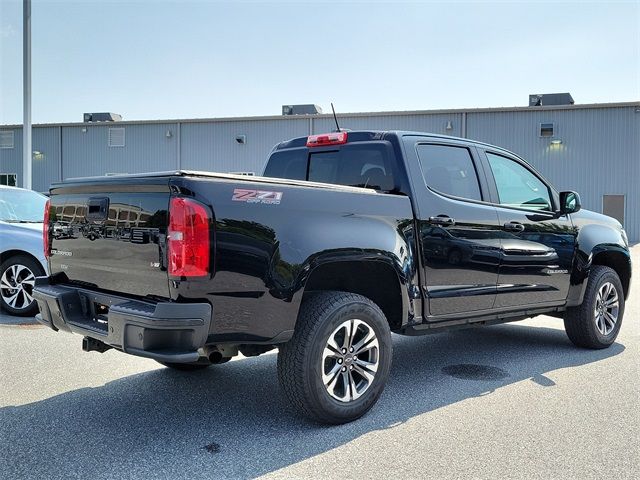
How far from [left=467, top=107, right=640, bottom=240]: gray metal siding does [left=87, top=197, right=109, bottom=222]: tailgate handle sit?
929 inches

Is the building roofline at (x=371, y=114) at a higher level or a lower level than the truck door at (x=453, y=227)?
higher

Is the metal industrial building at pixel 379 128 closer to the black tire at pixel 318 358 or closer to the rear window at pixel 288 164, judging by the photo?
the rear window at pixel 288 164

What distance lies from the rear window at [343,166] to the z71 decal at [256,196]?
48.4 inches

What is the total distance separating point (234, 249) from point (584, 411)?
8.81ft

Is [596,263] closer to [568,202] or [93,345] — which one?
[568,202]

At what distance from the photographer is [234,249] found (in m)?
3.25

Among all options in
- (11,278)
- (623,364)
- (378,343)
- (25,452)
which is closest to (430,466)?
(378,343)

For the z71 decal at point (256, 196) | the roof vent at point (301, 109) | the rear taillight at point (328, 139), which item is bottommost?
the z71 decal at point (256, 196)

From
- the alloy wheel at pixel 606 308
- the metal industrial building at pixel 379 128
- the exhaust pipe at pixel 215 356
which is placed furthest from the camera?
the metal industrial building at pixel 379 128

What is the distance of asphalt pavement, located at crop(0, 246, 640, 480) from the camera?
10.4ft

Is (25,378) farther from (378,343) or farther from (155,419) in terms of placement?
(378,343)

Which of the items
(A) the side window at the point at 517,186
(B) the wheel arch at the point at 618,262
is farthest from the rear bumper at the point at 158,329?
(B) the wheel arch at the point at 618,262

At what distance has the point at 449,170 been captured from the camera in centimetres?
477

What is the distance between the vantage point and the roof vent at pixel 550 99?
26188mm
